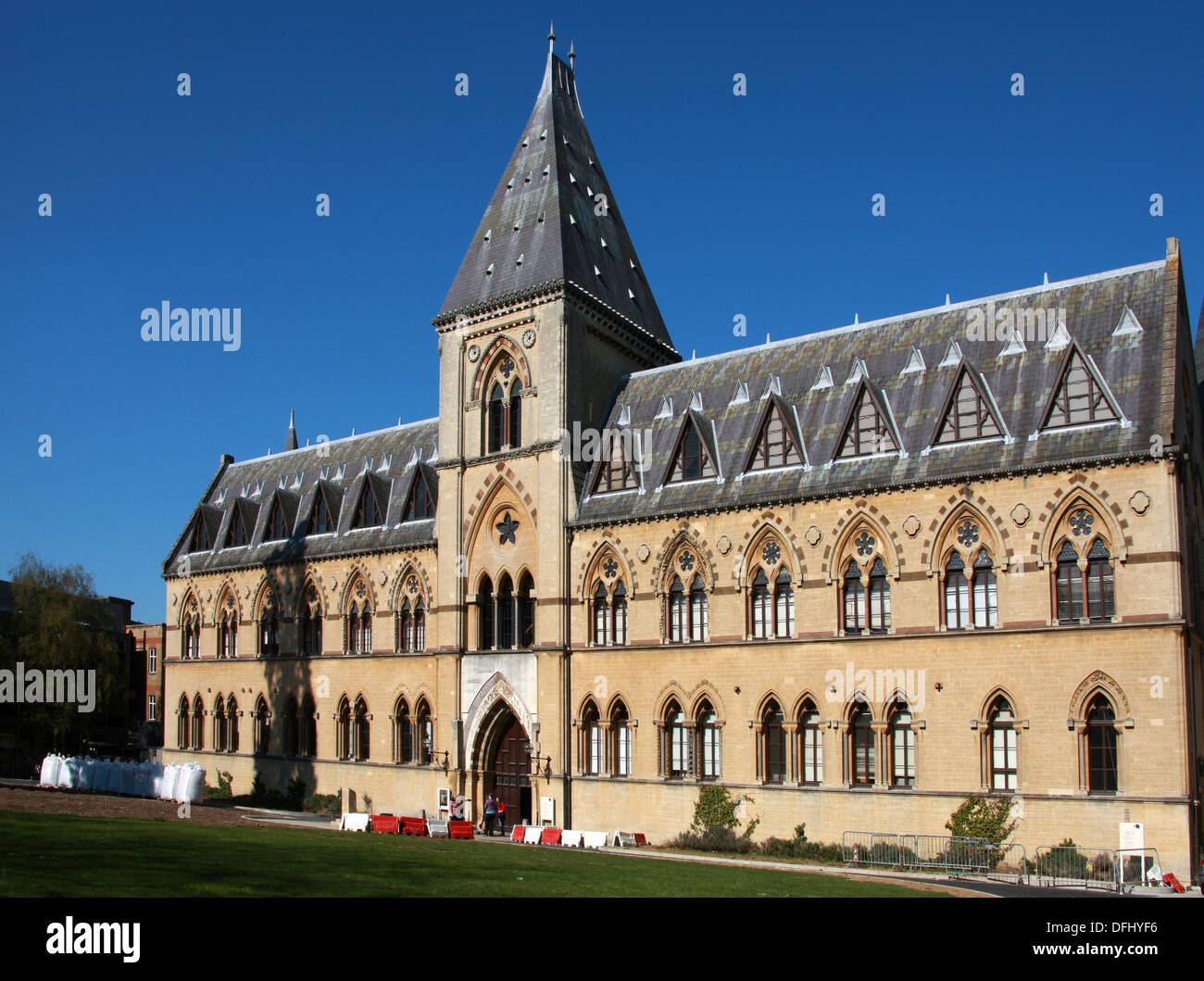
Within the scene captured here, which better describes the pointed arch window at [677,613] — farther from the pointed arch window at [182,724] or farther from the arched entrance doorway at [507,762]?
the pointed arch window at [182,724]

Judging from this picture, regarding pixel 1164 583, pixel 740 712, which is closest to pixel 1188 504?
pixel 1164 583

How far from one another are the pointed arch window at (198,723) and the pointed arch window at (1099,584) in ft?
134

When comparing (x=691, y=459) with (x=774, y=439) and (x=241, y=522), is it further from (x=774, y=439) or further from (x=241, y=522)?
(x=241, y=522)

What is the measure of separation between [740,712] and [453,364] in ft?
57.2

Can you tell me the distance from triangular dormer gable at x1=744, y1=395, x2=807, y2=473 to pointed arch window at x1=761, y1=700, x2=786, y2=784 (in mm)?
7361

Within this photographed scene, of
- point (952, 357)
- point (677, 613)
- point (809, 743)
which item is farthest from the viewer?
point (677, 613)

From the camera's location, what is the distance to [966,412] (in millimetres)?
31453

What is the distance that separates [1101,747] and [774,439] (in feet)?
42.4

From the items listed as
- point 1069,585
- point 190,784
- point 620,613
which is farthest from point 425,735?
point 1069,585

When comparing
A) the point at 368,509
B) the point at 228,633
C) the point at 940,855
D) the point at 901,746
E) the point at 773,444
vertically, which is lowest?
the point at 940,855
